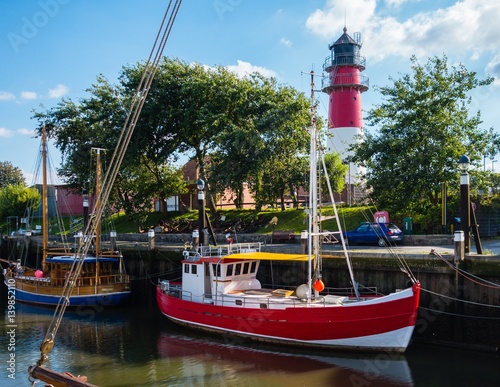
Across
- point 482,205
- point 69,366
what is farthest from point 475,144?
point 69,366

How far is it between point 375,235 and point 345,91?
23.0m

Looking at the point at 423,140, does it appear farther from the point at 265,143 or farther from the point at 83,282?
the point at 83,282

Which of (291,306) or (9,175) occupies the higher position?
(9,175)

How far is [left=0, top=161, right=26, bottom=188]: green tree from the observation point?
80312 millimetres

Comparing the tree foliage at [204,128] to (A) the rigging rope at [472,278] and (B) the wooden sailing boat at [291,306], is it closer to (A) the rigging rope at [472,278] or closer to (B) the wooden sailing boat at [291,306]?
(B) the wooden sailing boat at [291,306]

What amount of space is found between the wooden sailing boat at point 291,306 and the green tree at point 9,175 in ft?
225

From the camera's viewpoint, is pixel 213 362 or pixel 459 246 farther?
pixel 459 246

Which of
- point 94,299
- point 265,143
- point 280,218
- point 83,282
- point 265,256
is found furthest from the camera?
point 280,218

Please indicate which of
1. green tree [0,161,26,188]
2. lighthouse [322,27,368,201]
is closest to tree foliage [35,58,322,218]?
lighthouse [322,27,368,201]

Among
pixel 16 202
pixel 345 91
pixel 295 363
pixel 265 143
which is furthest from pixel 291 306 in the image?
pixel 16 202

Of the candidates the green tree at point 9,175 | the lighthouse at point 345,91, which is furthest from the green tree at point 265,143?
the green tree at point 9,175

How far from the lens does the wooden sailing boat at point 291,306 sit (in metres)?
15.5

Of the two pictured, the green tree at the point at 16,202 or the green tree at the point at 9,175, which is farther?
the green tree at the point at 9,175

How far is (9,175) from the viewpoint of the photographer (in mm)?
80750
